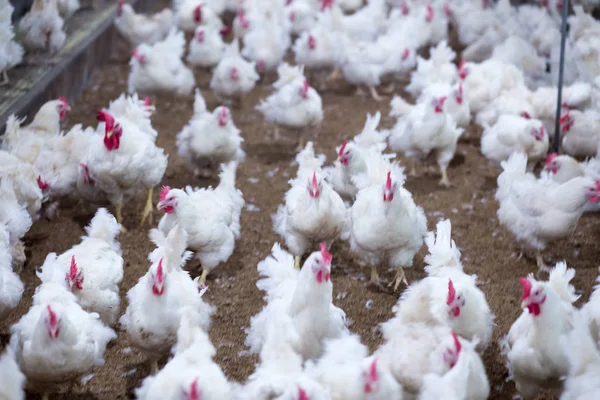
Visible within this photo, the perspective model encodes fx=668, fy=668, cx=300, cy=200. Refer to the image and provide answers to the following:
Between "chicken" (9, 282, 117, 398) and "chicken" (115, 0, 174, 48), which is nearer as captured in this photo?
"chicken" (9, 282, 117, 398)

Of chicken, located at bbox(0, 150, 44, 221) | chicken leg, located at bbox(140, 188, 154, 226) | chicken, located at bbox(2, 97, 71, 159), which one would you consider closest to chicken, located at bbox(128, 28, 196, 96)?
chicken, located at bbox(2, 97, 71, 159)

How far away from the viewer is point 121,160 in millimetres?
A: 5152

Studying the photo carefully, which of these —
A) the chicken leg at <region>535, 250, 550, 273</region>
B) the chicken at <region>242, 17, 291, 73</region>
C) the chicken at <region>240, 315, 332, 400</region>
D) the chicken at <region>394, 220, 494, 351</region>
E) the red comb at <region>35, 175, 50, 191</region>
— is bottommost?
the chicken at <region>242, 17, 291, 73</region>

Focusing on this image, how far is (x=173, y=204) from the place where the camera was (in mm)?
4574

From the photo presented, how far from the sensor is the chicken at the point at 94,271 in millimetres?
3746

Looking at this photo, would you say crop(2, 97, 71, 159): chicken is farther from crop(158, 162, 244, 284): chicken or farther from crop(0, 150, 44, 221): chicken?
crop(158, 162, 244, 284): chicken

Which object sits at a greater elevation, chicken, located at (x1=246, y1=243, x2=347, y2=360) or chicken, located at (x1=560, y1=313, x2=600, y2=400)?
chicken, located at (x1=560, y1=313, x2=600, y2=400)

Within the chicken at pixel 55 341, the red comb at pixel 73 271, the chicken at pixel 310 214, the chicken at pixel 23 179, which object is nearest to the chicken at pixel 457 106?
the chicken at pixel 310 214

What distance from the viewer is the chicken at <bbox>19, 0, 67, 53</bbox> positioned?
23.8 feet

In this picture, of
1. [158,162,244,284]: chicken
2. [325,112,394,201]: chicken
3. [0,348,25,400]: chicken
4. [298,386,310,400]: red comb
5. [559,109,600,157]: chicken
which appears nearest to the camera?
[298,386,310,400]: red comb

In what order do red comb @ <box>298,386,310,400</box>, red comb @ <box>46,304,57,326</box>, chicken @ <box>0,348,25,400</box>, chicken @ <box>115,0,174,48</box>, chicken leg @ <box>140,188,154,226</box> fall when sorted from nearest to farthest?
red comb @ <box>298,386,310,400</box>
chicken @ <box>0,348,25,400</box>
red comb @ <box>46,304,57,326</box>
chicken leg @ <box>140,188,154,226</box>
chicken @ <box>115,0,174,48</box>

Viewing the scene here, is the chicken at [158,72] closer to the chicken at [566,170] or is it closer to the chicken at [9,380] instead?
the chicken at [566,170]

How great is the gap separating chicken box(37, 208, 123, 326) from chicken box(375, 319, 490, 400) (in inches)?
64.8

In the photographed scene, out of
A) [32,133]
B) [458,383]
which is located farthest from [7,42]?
[458,383]
